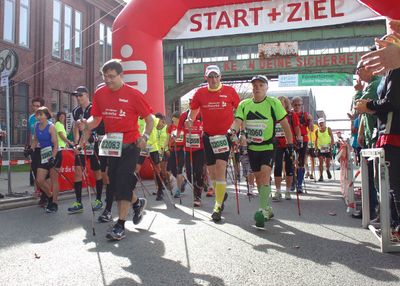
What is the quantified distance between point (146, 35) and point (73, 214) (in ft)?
19.8

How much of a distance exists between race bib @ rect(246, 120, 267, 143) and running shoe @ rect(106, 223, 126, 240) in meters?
2.21

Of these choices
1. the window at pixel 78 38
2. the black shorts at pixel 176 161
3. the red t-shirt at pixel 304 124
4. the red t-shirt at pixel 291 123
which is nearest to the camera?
the red t-shirt at pixel 291 123

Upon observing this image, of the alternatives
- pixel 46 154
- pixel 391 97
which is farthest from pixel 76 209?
pixel 391 97

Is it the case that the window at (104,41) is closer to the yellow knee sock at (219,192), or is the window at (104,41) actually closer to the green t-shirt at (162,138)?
the green t-shirt at (162,138)

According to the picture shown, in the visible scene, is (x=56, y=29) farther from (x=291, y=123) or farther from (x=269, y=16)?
(x=291, y=123)

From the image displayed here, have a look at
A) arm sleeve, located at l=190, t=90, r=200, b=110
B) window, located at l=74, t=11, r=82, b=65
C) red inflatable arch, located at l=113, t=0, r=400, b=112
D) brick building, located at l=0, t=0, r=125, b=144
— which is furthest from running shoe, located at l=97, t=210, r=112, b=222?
window, located at l=74, t=11, r=82, b=65

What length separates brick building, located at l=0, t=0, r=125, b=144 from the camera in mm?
19188

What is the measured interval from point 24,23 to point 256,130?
17.3m

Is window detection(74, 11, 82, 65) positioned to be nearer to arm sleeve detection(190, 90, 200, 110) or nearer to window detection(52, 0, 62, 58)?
window detection(52, 0, 62, 58)

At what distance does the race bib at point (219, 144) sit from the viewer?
6.30 m

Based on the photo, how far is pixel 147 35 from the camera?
1142 cm

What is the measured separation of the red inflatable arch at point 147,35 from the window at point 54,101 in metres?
11.0

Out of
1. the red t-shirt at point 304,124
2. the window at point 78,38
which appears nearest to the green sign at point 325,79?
the window at point 78,38

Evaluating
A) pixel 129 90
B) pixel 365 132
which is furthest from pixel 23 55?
pixel 365 132
